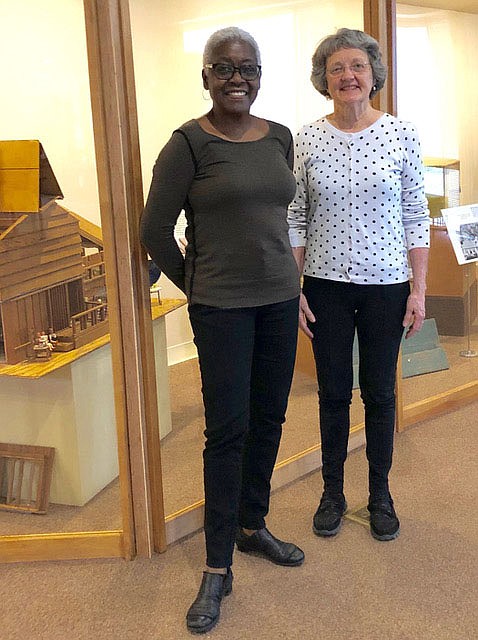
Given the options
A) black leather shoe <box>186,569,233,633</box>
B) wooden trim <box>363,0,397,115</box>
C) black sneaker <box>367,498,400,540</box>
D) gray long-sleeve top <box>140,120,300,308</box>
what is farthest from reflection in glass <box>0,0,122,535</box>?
wooden trim <box>363,0,397,115</box>

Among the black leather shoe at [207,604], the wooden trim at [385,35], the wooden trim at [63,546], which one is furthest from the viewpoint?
the wooden trim at [385,35]

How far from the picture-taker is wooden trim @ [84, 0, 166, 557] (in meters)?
1.84

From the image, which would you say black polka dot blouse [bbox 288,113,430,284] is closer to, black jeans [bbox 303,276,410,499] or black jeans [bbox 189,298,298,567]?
black jeans [bbox 303,276,410,499]

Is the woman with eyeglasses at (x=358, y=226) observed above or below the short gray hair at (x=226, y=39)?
below

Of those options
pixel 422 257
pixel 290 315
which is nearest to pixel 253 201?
pixel 290 315

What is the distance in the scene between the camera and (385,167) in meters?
1.94

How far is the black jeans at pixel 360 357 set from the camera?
2010mm

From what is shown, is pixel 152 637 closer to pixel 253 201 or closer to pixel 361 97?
pixel 253 201

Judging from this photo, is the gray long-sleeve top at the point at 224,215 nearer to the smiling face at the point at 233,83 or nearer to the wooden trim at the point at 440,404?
the smiling face at the point at 233,83

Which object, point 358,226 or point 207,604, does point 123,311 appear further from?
point 207,604

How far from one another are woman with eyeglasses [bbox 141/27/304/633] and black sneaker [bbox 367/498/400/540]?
1.72 feet

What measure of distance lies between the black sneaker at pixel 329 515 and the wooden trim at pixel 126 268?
474 millimetres

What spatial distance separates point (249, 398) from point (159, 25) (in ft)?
3.41

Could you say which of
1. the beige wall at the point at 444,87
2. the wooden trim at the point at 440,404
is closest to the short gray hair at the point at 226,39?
the beige wall at the point at 444,87
